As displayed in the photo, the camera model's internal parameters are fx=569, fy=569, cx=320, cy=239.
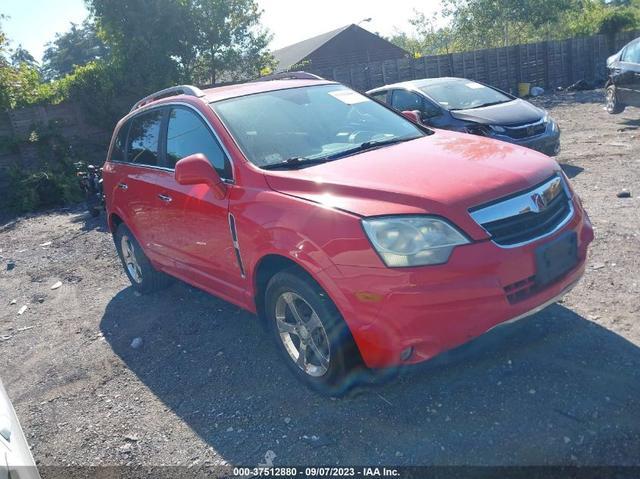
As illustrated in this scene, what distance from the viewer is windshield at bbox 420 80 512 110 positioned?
30.3 ft

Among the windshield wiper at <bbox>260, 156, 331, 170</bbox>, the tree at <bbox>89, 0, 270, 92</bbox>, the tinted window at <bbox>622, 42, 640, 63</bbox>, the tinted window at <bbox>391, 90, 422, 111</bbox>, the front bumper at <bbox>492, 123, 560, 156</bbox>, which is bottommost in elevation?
the front bumper at <bbox>492, 123, 560, 156</bbox>

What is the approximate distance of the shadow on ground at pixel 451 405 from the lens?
115 inches

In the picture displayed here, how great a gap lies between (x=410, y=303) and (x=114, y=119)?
1328 centimetres

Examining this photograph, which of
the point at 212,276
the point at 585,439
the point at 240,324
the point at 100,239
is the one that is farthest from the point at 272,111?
the point at 100,239

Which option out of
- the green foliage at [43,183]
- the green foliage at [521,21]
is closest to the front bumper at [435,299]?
the green foliage at [43,183]

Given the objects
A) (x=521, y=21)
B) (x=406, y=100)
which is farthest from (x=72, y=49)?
(x=406, y=100)

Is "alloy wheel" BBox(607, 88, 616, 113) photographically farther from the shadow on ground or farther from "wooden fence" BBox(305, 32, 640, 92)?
the shadow on ground

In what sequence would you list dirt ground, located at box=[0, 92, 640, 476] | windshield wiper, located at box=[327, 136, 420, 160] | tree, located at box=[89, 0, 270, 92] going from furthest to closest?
1. tree, located at box=[89, 0, 270, 92]
2. windshield wiper, located at box=[327, 136, 420, 160]
3. dirt ground, located at box=[0, 92, 640, 476]

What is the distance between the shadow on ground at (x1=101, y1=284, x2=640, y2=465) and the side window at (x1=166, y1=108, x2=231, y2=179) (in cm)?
145

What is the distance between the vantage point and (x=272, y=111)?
430cm

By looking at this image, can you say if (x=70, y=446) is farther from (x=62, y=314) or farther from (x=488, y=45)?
(x=488, y=45)

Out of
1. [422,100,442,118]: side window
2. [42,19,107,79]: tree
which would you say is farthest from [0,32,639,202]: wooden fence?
[42,19,107,79]: tree

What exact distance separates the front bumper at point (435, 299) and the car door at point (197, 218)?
Answer: 1173 millimetres

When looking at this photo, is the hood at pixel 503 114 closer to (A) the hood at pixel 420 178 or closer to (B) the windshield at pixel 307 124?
(B) the windshield at pixel 307 124
